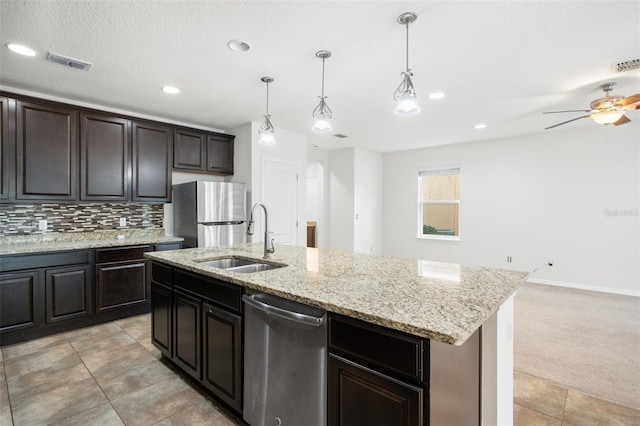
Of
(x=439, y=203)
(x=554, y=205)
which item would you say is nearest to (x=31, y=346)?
(x=439, y=203)

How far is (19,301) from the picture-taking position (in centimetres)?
281

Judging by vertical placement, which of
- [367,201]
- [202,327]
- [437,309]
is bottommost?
[202,327]

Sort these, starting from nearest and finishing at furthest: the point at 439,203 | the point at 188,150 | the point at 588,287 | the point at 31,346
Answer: the point at 31,346 → the point at 188,150 → the point at 588,287 → the point at 439,203

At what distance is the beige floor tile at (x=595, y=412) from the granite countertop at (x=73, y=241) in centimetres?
391

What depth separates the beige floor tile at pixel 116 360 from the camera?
2.35 metres

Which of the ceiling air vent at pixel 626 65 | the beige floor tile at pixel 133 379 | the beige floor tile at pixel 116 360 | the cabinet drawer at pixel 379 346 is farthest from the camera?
the ceiling air vent at pixel 626 65

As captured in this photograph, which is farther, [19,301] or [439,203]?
[439,203]

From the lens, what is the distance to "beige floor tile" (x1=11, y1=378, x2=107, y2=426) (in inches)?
72.0

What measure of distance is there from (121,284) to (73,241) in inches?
31.6

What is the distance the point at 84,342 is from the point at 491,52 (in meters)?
4.36

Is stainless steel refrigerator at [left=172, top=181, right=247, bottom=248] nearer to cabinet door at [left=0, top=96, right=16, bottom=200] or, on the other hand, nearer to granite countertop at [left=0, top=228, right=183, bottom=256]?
granite countertop at [left=0, top=228, right=183, bottom=256]

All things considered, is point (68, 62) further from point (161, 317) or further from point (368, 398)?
point (368, 398)

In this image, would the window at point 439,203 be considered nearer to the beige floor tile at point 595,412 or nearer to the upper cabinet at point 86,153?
the beige floor tile at point 595,412

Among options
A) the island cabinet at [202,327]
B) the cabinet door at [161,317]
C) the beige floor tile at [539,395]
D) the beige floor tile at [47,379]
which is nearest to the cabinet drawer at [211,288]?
the island cabinet at [202,327]
